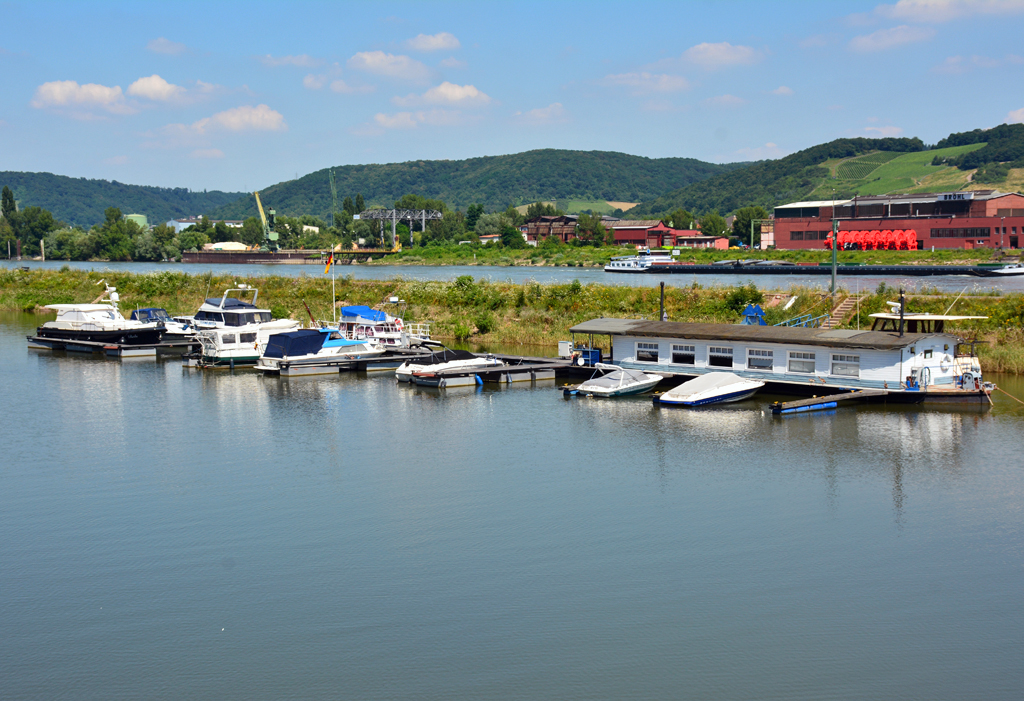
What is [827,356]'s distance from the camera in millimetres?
42125

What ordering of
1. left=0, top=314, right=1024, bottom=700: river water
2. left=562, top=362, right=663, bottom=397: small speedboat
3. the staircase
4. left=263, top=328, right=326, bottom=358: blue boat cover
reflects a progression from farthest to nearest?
the staircase < left=263, top=328, right=326, bottom=358: blue boat cover < left=562, top=362, right=663, bottom=397: small speedboat < left=0, top=314, right=1024, bottom=700: river water

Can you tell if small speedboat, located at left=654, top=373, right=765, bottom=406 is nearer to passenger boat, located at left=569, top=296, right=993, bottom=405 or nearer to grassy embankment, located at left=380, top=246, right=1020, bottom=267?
passenger boat, located at left=569, top=296, right=993, bottom=405

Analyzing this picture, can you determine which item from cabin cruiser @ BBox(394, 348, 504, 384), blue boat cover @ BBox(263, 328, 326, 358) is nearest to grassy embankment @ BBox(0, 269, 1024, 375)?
cabin cruiser @ BBox(394, 348, 504, 384)

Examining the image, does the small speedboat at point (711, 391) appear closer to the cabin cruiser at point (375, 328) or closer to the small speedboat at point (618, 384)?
the small speedboat at point (618, 384)

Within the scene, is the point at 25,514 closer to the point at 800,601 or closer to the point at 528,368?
the point at 800,601

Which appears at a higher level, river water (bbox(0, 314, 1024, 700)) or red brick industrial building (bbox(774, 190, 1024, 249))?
red brick industrial building (bbox(774, 190, 1024, 249))

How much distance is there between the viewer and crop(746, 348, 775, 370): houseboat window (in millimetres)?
43406

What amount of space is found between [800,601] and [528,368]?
100ft

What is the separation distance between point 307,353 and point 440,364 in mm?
9754

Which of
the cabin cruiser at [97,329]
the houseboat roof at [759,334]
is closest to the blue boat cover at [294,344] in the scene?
the cabin cruiser at [97,329]

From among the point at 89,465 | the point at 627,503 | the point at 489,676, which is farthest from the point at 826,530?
the point at 89,465

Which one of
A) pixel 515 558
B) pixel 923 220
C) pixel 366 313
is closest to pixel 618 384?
pixel 366 313

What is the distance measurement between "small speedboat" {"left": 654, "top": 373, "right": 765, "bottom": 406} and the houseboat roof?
2.25 m

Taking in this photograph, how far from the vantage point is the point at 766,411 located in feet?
131
